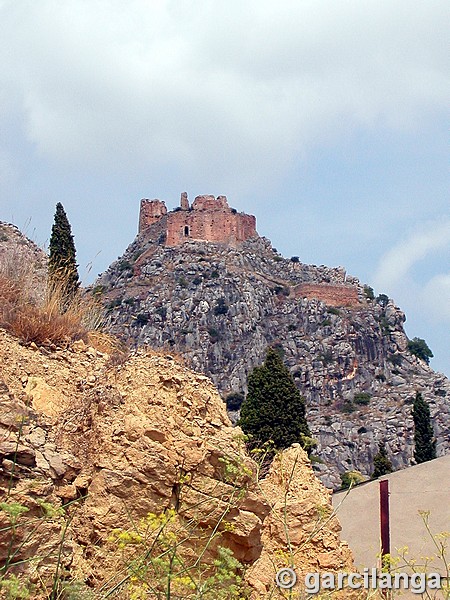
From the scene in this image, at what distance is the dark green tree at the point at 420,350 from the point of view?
7775 cm

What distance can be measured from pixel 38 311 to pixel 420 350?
2940 inches

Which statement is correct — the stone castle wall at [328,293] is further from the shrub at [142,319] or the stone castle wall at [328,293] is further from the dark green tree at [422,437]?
the dark green tree at [422,437]

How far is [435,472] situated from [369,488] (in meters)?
1.01

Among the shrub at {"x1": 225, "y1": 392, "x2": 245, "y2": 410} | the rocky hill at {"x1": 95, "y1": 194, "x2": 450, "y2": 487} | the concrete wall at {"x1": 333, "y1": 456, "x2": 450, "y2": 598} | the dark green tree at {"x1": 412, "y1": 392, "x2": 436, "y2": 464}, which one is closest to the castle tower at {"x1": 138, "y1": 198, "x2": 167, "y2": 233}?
the rocky hill at {"x1": 95, "y1": 194, "x2": 450, "y2": 487}

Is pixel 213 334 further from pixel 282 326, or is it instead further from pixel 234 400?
pixel 234 400

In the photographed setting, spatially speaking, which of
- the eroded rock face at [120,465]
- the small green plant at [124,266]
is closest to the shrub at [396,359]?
the small green plant at [124,266]

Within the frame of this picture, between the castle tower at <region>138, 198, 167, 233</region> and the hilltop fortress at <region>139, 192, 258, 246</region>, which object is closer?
the hilltop fortress at <region>139, 192, 258, 246</region>

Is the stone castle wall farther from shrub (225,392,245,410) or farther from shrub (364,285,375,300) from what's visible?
shrub (225,392,245,410)

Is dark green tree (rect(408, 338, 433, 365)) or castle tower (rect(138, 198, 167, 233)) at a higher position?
castle tower (rect(138, 198, 167, 233))

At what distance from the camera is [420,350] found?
257ft

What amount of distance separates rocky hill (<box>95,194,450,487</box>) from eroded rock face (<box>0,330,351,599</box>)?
52378mm

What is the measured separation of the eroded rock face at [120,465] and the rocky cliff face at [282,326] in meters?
53.4

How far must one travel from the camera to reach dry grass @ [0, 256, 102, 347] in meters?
6.63

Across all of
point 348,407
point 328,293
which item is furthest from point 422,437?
point 328,293
